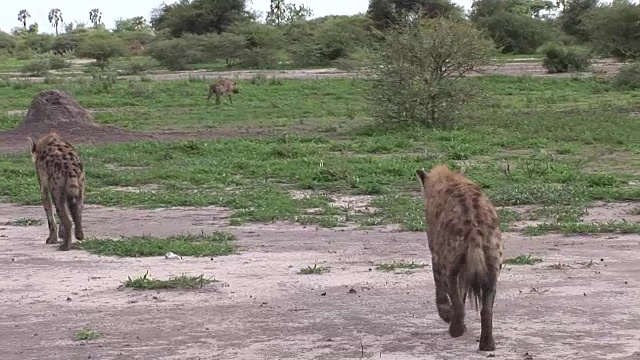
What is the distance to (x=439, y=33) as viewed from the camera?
2097 centimetres

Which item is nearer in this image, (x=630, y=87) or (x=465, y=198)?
(x=465, y=198)

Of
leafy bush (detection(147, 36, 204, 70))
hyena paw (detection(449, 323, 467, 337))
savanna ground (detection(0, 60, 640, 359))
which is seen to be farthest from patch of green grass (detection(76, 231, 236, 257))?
leafy bush (detection(147, 36, 204, 70))

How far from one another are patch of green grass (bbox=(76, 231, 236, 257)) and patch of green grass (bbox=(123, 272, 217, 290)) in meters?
1.36

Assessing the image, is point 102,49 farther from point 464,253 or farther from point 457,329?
point 464,253

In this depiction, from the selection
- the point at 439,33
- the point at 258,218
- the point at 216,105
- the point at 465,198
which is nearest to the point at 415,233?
the point at 258,218

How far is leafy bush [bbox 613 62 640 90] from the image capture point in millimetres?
29922

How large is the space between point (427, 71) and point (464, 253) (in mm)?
15120

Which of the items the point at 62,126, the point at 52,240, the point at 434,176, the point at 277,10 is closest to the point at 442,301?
the point at 434,176

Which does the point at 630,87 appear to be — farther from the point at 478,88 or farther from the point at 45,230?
the point at 45,230

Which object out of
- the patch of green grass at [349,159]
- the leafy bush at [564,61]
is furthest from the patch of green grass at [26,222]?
the leafy bush at [564,61]

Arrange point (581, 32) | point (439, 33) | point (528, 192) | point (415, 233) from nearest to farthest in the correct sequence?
point (415, 233) → point (528, 192) → point (439, 33) → point (581, 32)

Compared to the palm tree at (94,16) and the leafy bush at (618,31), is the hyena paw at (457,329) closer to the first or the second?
the leafy bush at (618,31)

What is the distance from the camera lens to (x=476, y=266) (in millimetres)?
6156

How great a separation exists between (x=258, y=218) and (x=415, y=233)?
6.67 feet
